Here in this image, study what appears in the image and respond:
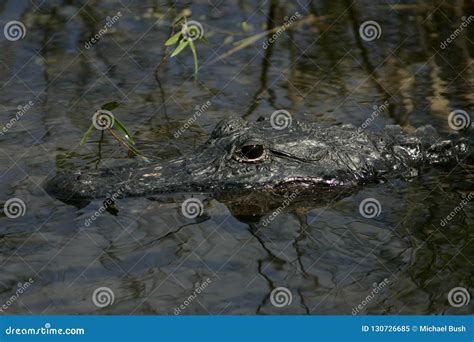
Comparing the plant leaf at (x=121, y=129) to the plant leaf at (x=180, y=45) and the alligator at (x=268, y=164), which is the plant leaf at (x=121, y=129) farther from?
the plant leaf at (x=180, y=45)

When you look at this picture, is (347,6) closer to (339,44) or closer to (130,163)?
(339,44)

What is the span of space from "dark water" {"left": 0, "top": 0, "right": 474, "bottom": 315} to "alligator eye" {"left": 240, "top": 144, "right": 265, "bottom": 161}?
0.36 metres

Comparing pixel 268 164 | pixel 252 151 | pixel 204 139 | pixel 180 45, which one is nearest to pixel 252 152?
pixel 252 151

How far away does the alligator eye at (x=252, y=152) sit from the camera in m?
7.87

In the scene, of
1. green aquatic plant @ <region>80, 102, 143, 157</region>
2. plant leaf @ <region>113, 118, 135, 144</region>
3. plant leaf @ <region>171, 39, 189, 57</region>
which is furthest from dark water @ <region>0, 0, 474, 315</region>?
plant leaf @ <region>171, 39, 189, 57</region>

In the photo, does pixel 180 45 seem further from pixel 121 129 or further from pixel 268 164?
pixel 268 164

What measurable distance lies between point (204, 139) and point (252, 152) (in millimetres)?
1043

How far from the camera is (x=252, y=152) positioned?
789 centimetres

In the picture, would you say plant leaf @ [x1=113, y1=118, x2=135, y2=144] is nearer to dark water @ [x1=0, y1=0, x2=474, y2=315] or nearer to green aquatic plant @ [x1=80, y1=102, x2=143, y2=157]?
green aquatic plant @ [x1=80, y1=102, x2=143, y2=157]

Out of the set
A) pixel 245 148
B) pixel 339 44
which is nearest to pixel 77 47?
pixel 339 44

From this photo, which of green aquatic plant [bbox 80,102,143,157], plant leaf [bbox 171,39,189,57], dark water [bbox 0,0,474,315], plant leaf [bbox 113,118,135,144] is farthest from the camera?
plant leaf [bbox 171,39,189,57]

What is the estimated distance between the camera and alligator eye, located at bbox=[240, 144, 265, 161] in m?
7.87

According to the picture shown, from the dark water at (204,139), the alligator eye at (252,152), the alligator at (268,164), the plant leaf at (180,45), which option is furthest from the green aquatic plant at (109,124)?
the alligator eye at (252,152)

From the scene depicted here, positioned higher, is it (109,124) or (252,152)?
(252,152)
